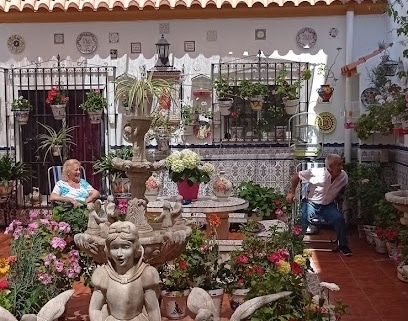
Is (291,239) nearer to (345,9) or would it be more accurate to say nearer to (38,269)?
(38,269)

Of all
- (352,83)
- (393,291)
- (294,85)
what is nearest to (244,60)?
(294,85)

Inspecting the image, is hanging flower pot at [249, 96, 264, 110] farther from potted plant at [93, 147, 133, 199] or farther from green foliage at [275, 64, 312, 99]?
potted plant at [93, 147, 133, 199]

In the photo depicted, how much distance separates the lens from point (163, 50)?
967cm

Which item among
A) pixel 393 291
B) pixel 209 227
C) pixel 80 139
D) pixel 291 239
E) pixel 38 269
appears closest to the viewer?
pixel 38 269

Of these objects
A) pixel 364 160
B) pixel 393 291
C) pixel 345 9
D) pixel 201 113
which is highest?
pixel 345 9

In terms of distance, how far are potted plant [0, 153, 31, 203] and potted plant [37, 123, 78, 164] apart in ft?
1.69

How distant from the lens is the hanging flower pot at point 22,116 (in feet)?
32.7

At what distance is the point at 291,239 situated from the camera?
575cm

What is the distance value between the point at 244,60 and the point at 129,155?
7.68 feet

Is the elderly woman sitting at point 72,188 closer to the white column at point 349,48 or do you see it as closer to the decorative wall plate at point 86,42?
the decorative wall plate at point 86,42

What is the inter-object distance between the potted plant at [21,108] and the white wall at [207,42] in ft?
2.21

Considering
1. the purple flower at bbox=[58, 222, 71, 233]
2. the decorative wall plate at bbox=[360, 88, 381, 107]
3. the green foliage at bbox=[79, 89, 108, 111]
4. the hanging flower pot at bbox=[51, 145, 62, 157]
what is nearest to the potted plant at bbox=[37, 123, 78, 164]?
the hanging flower pot at bbox=[51, 145, 62, 157]

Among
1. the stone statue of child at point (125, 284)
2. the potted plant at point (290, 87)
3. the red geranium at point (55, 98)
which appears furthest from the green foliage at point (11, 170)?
the stone statue of child at point (125, 284)

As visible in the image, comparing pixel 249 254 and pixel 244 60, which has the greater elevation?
pixel 244 60
